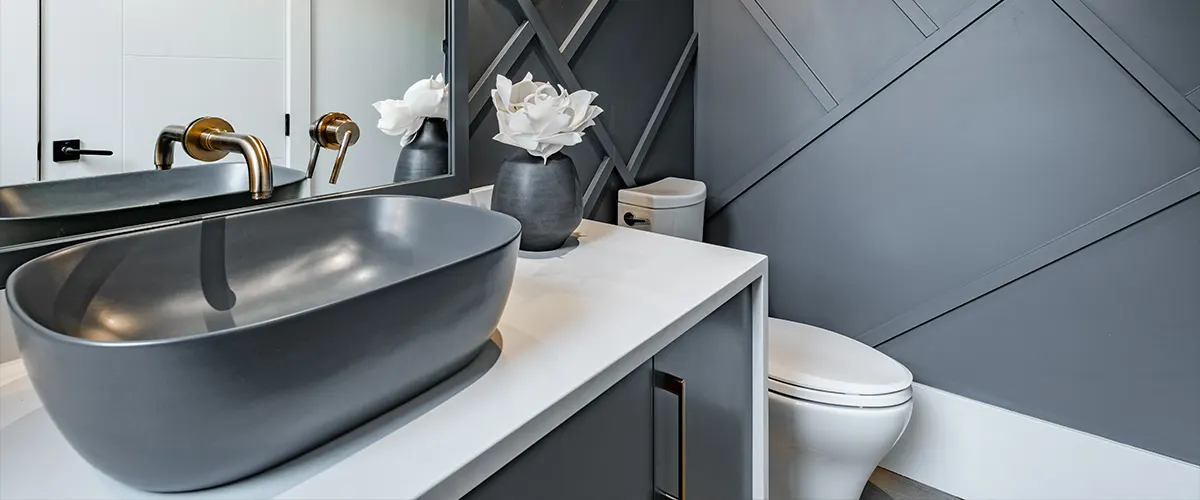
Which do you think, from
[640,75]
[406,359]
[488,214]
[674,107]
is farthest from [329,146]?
[674,107]

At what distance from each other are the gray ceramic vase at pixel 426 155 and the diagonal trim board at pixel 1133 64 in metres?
1.58

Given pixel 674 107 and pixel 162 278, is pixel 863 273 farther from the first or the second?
pixel 162 278

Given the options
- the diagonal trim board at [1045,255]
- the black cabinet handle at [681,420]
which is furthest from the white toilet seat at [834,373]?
the black cabinet handle at [681,420]

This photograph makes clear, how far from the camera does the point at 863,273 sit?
210 centimetres

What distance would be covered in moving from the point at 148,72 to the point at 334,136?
0.31 meters

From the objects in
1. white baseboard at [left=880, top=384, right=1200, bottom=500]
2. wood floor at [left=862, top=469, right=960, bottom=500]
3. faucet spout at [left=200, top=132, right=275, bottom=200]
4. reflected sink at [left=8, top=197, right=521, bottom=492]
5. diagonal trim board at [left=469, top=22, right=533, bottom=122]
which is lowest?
wood floor at [left=862, top=469, right=960, bottom=500]

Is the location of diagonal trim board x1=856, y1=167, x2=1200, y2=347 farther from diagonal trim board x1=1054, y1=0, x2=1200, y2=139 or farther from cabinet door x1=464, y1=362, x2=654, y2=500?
cabinet door x1=464, y1=362, x2=654, y2=500

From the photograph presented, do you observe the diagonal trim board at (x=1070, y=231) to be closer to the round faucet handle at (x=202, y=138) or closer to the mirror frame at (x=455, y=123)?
the mirror frame at (x=455, y=123)

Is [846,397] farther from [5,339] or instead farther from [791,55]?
[5,339]

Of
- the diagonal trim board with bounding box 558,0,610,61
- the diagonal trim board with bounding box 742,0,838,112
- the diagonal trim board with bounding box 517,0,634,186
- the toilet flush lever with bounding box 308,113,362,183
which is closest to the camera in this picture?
the toilet flush lever with bounding box 308,113,362,183

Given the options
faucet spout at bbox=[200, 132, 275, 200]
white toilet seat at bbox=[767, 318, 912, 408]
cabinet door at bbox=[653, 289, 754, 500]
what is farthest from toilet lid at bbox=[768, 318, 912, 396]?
faucet spout at bbox=[200, 132, 275, 200]

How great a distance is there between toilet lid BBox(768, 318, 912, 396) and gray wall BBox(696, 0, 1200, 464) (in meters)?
0.35

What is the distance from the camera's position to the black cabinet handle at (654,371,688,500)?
95 centimetres

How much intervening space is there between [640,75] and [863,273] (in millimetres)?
940
